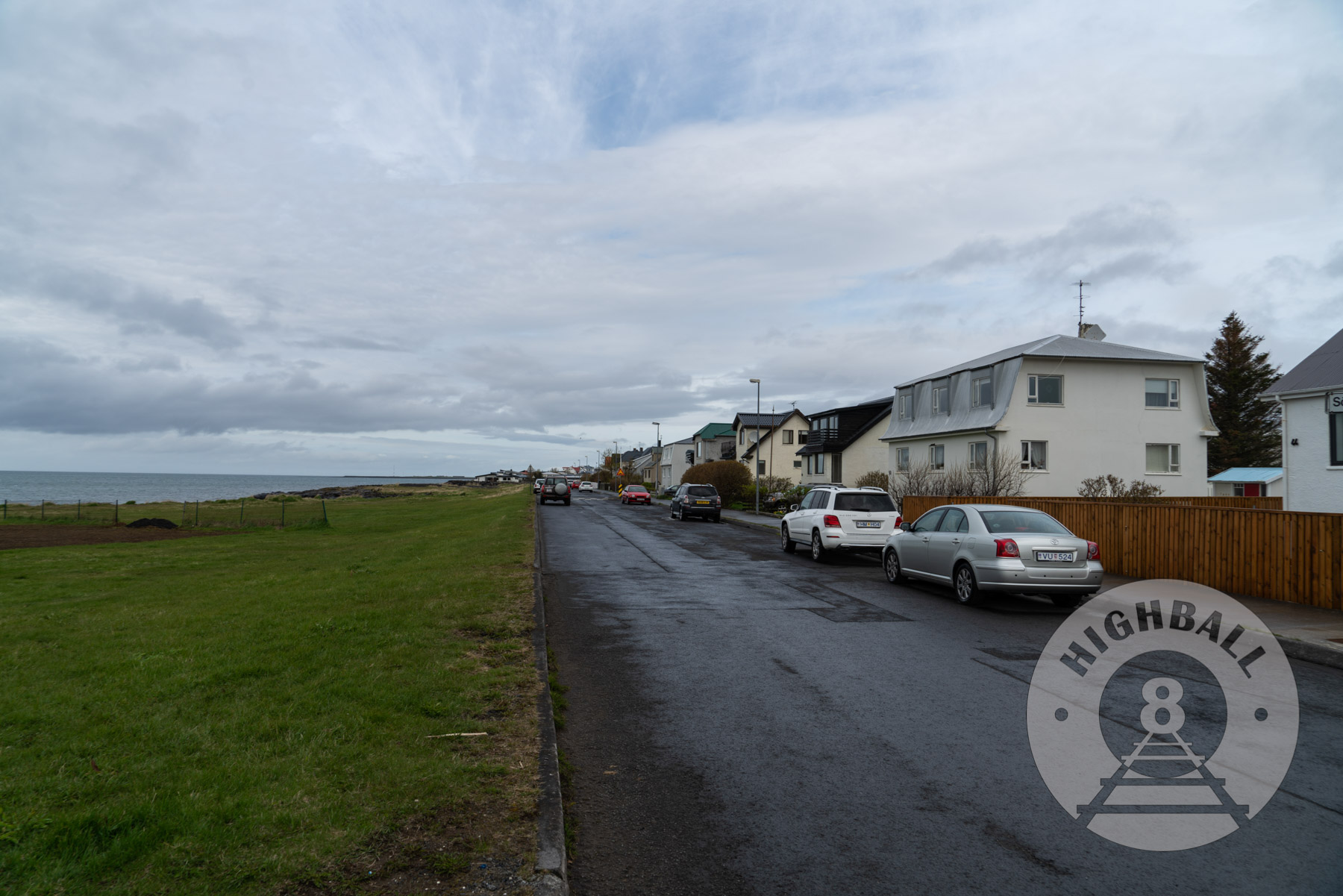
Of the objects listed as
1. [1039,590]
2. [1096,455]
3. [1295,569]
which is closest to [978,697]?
[1039,590]

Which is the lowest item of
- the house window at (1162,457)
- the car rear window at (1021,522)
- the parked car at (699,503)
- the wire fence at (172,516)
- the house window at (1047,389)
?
the wire fence at (172,516)

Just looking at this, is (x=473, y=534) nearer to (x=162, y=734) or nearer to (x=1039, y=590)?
(x=1039, y=590)

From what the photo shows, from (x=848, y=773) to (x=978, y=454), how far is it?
32257 millimetres

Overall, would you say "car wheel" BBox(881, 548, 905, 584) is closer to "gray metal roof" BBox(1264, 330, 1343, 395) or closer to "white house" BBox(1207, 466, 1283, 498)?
"gray metal roof" BBox(1264, 330, 1343, 395)

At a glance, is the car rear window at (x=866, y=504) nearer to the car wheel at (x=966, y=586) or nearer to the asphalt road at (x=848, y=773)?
the car wheel at (x=966, y=586)

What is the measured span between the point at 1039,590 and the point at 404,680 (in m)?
9.21

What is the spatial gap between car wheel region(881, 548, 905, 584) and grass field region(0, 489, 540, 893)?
7454 mm

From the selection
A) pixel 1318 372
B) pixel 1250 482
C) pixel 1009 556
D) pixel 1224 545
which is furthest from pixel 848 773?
pixel 1250 482

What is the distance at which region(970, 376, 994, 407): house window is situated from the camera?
35281 mm

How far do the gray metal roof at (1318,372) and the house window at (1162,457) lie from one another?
13.3 m

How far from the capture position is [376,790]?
4.35m

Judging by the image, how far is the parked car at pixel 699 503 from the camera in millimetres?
39375

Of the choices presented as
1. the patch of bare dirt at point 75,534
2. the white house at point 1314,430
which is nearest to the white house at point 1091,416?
the white house at point 1314,430

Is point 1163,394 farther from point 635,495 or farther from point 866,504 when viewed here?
point 635,495
